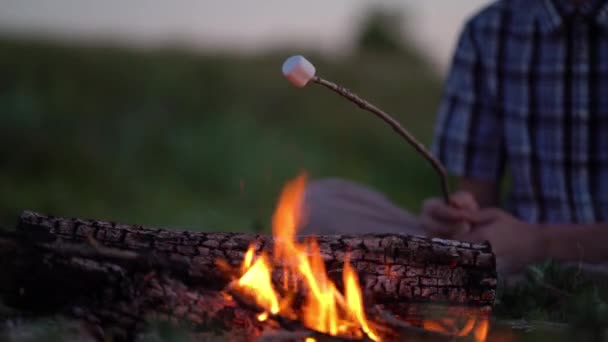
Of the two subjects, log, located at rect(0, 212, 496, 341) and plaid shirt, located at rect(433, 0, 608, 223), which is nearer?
log, located at rect(0, 212, 496, 341)

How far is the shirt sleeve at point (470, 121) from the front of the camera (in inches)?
126

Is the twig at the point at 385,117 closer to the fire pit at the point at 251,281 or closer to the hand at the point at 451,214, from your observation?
the fire pit at the point at 251,281

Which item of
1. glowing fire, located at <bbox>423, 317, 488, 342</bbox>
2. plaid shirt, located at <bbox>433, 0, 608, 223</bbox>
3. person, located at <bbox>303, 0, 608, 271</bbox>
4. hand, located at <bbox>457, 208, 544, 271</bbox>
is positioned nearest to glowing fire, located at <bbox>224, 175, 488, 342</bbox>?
glowing fire, located at <bbox>423, 317, 488, 342</bbox>

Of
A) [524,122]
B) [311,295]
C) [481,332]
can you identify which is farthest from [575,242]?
[311,295]

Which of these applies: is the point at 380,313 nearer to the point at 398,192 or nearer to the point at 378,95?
the point at 398,192

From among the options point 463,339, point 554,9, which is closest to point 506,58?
point 554,9

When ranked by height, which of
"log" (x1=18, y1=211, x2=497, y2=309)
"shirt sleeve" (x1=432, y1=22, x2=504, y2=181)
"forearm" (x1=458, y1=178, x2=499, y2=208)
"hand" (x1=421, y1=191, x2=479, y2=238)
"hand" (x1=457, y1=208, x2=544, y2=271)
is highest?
"shirt sleeve" (x1=432, y1=22, x2=504, y2=181)

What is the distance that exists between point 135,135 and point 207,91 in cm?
186

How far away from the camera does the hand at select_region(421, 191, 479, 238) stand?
2582 millimetres

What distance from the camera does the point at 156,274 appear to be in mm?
1715

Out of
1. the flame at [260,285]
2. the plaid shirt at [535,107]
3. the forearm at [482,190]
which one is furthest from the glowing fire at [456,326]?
the forearm at [482,190]

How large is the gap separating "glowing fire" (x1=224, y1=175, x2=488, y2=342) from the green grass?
9.08 feet

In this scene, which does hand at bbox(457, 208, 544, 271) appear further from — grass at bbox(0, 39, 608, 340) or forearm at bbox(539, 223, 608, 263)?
grass at bbox(0, 39, 608, 340)

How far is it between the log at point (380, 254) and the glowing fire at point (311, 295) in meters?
0.04
